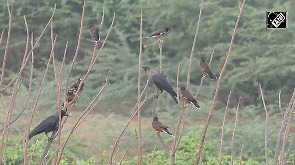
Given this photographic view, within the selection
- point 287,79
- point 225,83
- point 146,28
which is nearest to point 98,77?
point 146,28

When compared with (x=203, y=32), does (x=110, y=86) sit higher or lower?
lower

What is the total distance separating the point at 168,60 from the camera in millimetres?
13594

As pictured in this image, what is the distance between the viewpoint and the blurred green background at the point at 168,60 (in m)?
10.9

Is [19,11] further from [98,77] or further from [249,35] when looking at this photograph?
[249,35]

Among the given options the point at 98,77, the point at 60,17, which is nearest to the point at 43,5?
the point at 60,17

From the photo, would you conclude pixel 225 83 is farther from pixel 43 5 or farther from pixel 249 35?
pixel 43 5

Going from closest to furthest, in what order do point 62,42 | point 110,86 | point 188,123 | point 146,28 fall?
point 188,123 < point 110,86 < point 146,28 < point 62,42

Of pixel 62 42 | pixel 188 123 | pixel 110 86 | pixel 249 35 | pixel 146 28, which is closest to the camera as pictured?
pixel 188 123

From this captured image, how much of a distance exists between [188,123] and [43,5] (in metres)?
5.17

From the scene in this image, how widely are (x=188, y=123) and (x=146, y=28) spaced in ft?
11.3

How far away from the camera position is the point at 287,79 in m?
12.1

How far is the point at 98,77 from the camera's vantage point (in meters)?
13.5

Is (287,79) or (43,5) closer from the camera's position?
(287,79)

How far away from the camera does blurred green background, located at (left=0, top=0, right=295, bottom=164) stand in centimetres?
1091
